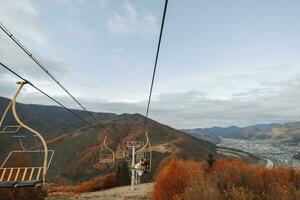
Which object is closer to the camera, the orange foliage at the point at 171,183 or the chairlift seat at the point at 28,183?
the chairlift seat at the point at 28,183

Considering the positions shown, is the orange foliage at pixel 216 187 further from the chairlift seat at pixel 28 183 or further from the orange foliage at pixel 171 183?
the chairlift seat at pixel 28 183

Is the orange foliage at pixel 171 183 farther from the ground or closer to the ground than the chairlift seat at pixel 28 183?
closer to the ground

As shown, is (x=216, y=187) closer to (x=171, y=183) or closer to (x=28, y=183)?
(x=171, y=183)

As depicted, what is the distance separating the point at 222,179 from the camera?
3266cm

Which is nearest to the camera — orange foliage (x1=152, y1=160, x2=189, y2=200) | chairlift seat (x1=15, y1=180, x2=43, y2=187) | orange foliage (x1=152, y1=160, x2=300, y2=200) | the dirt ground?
chairlift seat (x1=15, y1=180, x2=43, y2=187)

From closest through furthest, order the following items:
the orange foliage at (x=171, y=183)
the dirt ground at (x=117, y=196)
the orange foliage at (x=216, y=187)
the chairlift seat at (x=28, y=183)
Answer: the chairlift seat at (x=28, y=183), the orange foliage at (x=216, y=187), the orange foliage at (x=171, y=183), the dirt ground at (x=117, y=196)

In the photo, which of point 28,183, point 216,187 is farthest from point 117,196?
point 28,183

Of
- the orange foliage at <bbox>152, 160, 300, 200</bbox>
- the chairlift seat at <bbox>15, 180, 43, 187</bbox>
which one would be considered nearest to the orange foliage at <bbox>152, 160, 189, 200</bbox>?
the orange foliage at <bbox>152, 160, 300, 200</bbox>

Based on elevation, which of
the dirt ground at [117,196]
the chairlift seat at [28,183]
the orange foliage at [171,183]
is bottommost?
the dirt ground at [117,196]

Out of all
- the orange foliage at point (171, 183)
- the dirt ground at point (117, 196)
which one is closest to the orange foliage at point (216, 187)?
the orange foliage at point (171, 183)

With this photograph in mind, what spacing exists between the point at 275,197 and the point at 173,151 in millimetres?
144498

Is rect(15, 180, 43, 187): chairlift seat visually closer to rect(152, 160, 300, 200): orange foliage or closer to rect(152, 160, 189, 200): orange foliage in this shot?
rect(152, 160, 300, 200): orange foliage

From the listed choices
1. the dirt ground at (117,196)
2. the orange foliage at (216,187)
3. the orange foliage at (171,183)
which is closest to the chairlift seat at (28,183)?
the orange foliage at (216,187)

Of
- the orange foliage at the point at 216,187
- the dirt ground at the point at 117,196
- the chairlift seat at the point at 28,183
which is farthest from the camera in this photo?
the dirt ground at the point at 117,196
